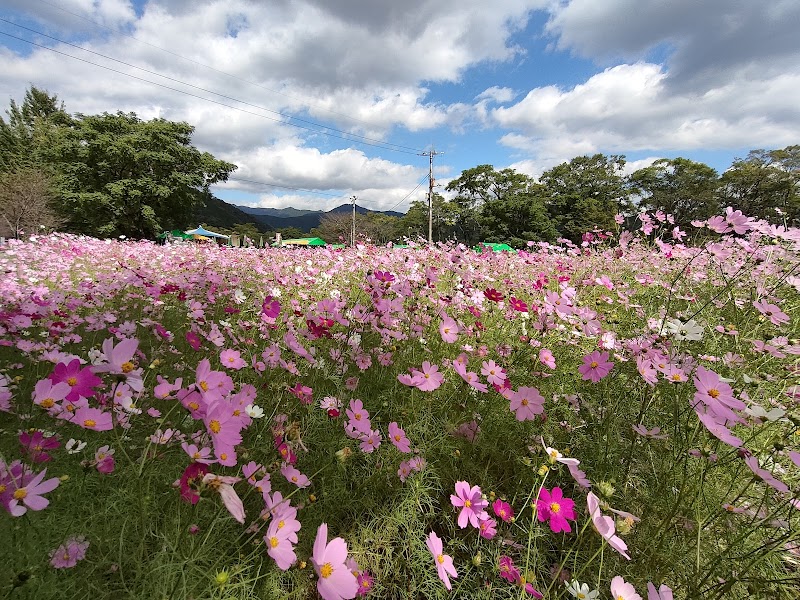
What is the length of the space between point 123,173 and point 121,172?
106mm

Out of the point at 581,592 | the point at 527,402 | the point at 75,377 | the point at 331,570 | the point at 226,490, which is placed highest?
the point at 75,377

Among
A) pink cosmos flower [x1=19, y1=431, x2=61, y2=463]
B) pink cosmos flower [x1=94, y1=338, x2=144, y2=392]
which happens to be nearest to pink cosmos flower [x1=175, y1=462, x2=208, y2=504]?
pink cosmos flower [x1=94, y1=338, x2=144, y2=392]

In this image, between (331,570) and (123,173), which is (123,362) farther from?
(123,173)

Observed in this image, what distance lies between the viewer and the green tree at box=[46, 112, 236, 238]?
2127cm

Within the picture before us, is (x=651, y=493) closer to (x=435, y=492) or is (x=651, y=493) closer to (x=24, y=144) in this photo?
(x=435, y=492)

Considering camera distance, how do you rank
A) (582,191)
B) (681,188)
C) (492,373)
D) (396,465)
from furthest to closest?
(582,191) < (681,188) < (492,373) < (396,465)

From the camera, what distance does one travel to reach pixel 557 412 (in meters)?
1.70

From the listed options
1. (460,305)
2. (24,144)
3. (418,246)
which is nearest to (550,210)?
(418,246)

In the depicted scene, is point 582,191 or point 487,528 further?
point 582,191

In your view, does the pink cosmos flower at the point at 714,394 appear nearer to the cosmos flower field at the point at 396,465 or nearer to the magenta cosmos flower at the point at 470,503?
the cosmos flower field at the point at 396,465

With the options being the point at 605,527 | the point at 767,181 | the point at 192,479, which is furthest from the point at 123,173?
the point at 767,181

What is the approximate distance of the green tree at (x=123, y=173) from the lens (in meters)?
21.3

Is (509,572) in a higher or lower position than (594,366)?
lower

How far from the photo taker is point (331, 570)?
2.28 ft
